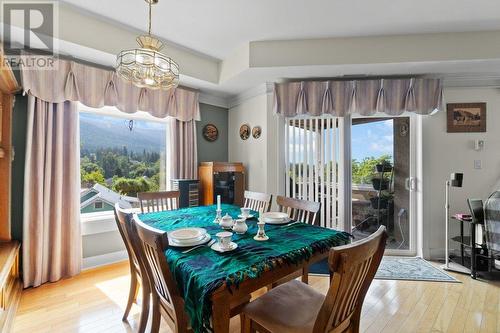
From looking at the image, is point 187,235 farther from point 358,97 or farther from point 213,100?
point 213,100

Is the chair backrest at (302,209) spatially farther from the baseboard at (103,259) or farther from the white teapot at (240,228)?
the baseboard at (103,259)

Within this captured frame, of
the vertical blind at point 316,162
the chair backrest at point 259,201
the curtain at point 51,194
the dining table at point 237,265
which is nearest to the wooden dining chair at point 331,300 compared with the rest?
the dining table at point 237,265

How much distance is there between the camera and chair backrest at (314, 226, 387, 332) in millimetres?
838

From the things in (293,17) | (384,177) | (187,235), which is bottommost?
(187,235)

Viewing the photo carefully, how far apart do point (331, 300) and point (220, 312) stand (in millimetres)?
457

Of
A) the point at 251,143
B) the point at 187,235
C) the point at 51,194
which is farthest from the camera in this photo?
the point at 251,143

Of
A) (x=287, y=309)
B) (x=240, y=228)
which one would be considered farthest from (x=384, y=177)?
(x=287, y=309)

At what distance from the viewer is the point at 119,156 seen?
3.03 m

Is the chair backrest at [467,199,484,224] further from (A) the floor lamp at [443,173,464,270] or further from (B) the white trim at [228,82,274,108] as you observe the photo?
(B) the white trim at [228,82,274,108]

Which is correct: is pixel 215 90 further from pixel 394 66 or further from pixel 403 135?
pixel 403 135

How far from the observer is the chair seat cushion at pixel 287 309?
1.11 meters

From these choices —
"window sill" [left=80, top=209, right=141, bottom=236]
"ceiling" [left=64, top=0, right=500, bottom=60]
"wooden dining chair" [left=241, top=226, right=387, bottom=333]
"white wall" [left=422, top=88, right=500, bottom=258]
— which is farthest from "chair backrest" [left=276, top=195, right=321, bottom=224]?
"white wall" [left=422, top=88, right=500, bottom=258]

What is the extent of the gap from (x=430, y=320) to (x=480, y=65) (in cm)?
277

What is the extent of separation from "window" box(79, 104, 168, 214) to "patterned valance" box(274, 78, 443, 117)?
186 cm
